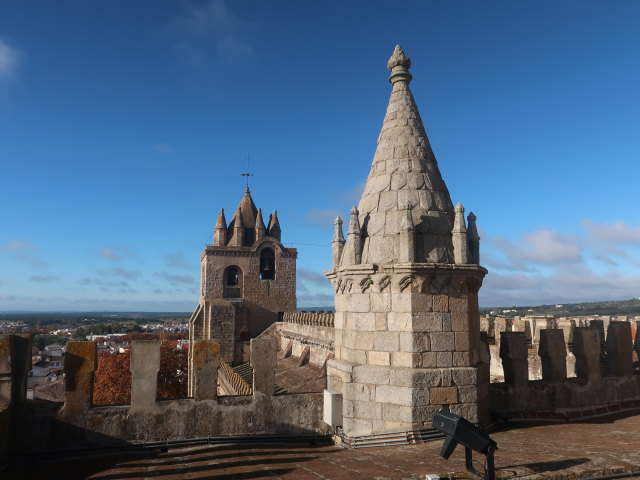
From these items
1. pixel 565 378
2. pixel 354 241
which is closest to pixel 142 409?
pixel 354 241

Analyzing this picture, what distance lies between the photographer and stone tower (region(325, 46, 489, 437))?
18.3 ft

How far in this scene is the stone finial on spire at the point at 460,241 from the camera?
588 cm

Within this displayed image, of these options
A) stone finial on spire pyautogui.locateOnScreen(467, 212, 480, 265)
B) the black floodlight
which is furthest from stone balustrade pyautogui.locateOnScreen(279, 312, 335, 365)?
the black floodlight

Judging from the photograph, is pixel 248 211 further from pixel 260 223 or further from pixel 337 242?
pixel 337 242

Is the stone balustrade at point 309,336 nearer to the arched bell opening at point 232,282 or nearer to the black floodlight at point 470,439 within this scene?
the arched bell opening at point 232,282

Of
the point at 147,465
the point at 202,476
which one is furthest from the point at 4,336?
the point at 202,476

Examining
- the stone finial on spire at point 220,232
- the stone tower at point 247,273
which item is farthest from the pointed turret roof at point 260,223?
the stone finial on spire at point 220,232

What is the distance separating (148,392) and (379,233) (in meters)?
3.34

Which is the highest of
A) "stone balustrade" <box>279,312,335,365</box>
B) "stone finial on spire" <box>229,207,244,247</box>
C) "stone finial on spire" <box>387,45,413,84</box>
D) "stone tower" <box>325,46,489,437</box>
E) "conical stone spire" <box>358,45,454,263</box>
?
"stone finial on spire" <box>229,207,244,247</box>

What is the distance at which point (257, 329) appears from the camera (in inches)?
1470

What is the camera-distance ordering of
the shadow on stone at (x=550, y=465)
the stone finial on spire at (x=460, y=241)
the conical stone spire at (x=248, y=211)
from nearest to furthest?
the shadow on stone at (x=550, y=465)
the stone finial on spire at (x=460, y=241)
the conical stone spire at (x=248, y=211)

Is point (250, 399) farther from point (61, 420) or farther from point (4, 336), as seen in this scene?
point (4, 336)

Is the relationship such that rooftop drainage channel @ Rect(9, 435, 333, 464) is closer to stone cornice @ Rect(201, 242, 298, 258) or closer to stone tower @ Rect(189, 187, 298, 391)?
stone tower @ Rect(189, 187, 298, 391)

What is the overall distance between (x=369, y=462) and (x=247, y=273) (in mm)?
34591
